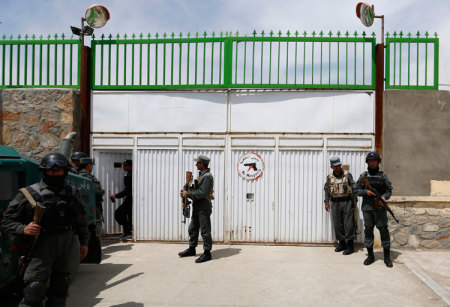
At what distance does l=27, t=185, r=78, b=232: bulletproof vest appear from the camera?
4.04m

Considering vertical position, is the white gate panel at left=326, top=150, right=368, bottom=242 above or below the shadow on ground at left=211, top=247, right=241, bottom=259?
above

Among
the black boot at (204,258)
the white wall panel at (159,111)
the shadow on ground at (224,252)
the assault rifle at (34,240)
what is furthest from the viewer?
the white wall panel at (159,111)

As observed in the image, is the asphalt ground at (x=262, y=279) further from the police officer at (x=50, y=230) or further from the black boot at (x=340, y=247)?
the police officer at (x=50, y=230)

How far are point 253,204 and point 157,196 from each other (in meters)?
1.97

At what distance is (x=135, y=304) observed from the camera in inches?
204

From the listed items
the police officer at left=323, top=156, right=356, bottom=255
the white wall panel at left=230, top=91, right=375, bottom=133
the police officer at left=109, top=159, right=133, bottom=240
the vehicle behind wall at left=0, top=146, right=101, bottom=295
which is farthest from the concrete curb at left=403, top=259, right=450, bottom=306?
the police officer at left=109, top=159, right=133, bottom=240

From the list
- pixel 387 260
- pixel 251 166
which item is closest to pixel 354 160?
pixel 251 166

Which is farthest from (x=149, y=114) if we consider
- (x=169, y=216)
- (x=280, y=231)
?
(x=280, y=231)

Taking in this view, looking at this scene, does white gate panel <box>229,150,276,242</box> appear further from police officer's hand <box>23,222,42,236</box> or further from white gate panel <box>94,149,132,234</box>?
police officer's hand <box>23,222,42,236</box>

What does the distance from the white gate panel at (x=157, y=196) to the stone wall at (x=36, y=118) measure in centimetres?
157

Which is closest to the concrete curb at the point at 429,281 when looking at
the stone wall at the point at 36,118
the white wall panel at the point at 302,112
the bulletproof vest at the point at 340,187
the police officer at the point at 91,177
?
the bulletproof vest at the point at 340,187

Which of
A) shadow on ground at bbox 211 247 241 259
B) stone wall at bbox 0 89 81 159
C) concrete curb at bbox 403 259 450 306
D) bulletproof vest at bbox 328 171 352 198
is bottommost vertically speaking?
shadow on ground at bbox 211 247 241 259

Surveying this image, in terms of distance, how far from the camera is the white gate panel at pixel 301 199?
890 cm

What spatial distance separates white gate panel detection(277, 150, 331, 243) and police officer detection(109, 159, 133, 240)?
319 centimetres
